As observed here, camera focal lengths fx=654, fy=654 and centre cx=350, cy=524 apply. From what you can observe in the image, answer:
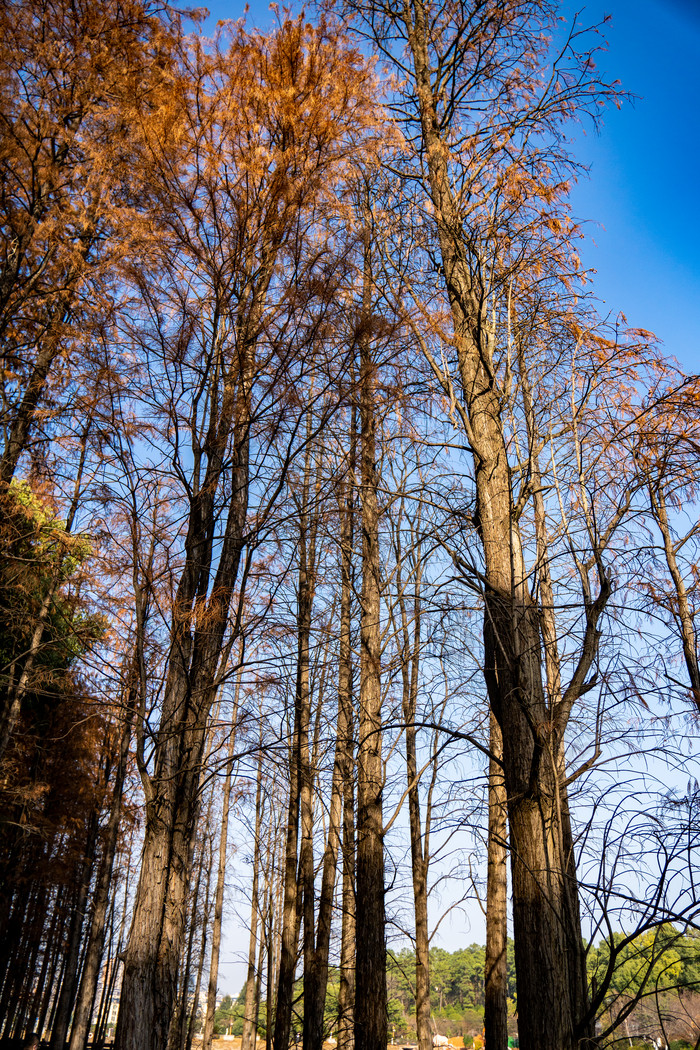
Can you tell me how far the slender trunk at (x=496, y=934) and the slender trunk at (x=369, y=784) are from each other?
1629 mm

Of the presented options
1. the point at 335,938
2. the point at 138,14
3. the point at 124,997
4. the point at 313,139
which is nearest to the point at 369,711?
the point at 124,997

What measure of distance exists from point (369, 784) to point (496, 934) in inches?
126

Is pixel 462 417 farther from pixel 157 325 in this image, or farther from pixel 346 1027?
pixel 346 1027

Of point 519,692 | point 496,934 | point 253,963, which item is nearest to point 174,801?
point 519,692


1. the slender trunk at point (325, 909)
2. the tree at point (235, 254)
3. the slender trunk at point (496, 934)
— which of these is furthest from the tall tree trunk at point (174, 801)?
the slender trunk at point (496, 934)

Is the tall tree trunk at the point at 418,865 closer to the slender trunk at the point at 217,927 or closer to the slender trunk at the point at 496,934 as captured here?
the slender trunk at the point at 496,934

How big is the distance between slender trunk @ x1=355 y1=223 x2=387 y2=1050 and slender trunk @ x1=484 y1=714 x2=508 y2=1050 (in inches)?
64.1

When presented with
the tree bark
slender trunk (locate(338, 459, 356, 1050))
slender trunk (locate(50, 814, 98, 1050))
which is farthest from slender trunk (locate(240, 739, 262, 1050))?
slender trunk (locate(50, 814, 98, 1050))

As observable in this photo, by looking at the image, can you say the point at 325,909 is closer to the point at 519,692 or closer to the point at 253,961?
the point at 519,692

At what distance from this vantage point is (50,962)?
19.2 metres

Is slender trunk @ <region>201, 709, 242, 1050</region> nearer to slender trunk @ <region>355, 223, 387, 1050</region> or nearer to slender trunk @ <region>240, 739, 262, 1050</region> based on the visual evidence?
slender trunk @ <region>240, 739, 262, 1050</region>

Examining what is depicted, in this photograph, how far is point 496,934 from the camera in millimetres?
7805

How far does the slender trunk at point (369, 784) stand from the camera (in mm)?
5590

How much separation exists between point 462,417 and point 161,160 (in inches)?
101
